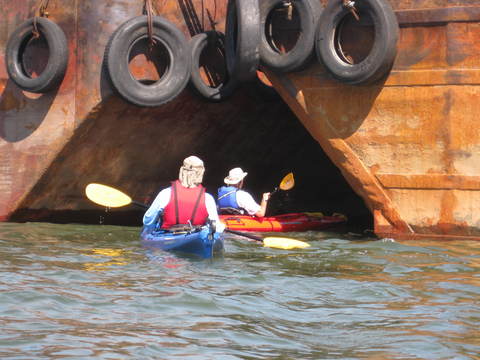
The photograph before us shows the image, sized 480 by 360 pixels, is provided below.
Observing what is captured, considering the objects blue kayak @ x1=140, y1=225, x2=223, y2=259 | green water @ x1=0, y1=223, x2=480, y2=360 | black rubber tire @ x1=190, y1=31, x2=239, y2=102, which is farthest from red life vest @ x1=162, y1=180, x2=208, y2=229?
black rubber tire @ x1=190, y1=31, x2=239, y2=102

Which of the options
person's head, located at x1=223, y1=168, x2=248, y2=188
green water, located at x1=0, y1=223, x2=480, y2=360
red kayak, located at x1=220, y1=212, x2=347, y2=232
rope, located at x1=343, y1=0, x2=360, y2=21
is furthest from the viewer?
person's head, located at x1=223, y1=168, x2=248, y2=188

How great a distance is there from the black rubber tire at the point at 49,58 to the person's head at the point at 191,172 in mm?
2376

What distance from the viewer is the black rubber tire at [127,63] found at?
1115 centimetres

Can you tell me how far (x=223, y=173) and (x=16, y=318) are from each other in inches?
Result: 302

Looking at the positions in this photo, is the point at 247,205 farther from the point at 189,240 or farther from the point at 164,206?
the point at 189,240

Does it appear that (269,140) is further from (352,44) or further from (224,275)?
(224,275)

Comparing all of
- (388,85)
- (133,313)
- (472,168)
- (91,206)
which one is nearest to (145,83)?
(91,206)

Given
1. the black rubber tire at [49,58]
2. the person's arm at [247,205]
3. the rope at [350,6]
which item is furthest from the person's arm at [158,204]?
the rope at [350,6]

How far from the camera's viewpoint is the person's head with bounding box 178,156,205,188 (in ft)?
32.5

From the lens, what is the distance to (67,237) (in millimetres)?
11141

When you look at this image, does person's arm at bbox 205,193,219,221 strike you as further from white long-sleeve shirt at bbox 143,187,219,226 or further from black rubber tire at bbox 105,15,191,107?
black rubber tire at bbox 105,15,191,107

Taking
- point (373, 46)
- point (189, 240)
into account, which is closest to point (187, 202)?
point (189, 240)

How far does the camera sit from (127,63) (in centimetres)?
1121

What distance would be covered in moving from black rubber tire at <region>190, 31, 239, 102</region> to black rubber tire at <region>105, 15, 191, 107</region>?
22cm
